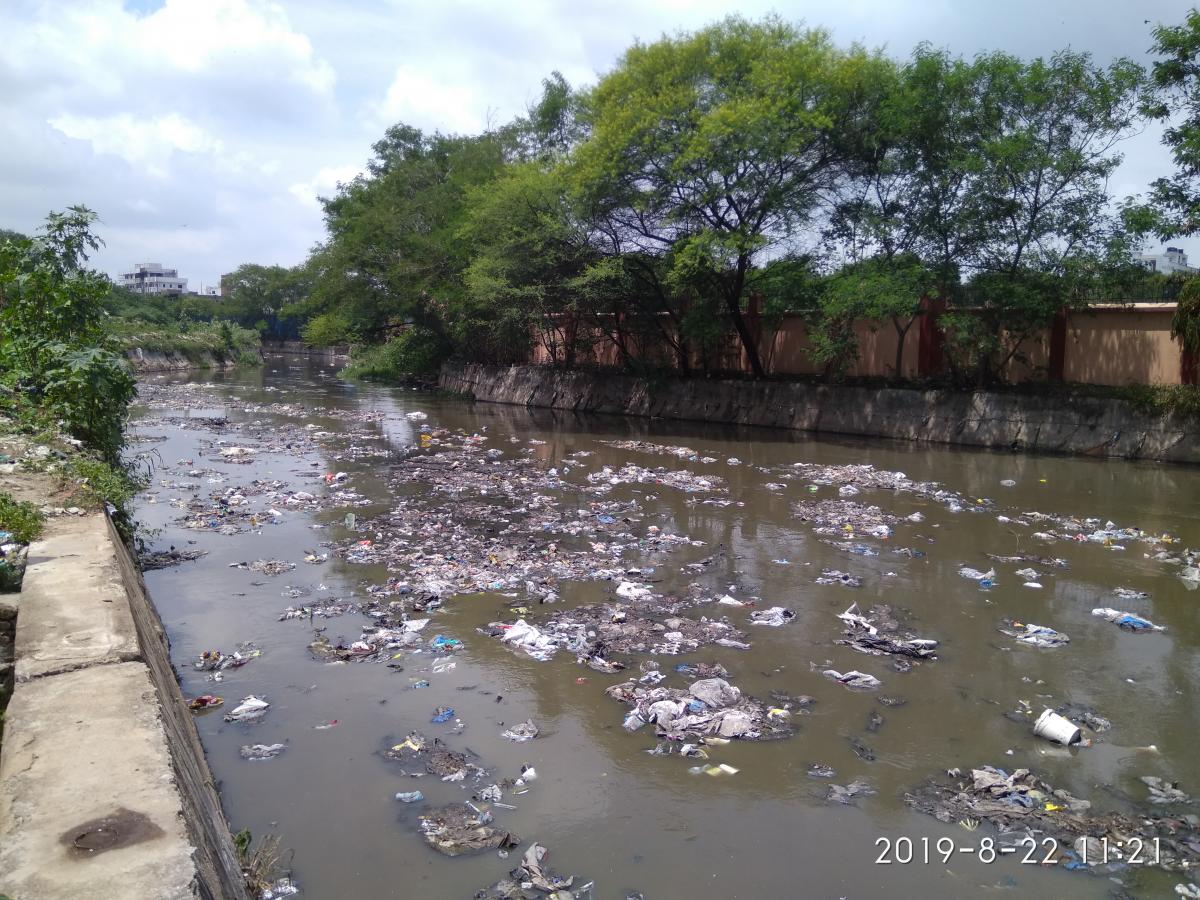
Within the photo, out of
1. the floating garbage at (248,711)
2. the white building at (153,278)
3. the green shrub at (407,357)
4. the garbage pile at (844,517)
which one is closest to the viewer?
the floating garbage at (248,711)

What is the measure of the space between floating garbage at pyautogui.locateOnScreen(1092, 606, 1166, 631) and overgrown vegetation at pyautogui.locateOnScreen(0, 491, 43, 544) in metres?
7.22

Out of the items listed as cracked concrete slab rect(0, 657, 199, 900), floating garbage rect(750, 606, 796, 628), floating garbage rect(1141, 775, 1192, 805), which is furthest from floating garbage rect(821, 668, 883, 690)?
cracked concrete slab rect(0, 657, 199, 900)

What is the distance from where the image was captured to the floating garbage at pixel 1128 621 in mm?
5797

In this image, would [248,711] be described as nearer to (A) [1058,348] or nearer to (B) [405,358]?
(A) [1058,348]

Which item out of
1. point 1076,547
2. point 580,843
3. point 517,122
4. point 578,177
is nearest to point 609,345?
point 578,177

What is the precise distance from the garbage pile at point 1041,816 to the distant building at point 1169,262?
1360 cm

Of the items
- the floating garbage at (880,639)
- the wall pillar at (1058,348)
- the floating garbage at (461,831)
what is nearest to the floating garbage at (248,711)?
the floating garbage at (461,831)

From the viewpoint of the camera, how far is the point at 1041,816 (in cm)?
346

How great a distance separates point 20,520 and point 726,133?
13715mm

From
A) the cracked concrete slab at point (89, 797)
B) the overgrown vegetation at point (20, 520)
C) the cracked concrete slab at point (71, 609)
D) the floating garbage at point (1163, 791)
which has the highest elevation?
A: the overgrown vegetation at point (20, 520)

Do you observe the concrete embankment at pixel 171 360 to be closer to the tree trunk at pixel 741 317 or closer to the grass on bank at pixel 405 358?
the grass on bank at pixel 405 358

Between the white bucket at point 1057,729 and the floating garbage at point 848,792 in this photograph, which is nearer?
the floating garbage at point 848,792

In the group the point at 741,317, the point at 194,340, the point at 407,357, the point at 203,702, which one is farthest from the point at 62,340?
the point at 194,340

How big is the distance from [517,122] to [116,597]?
2846cm
